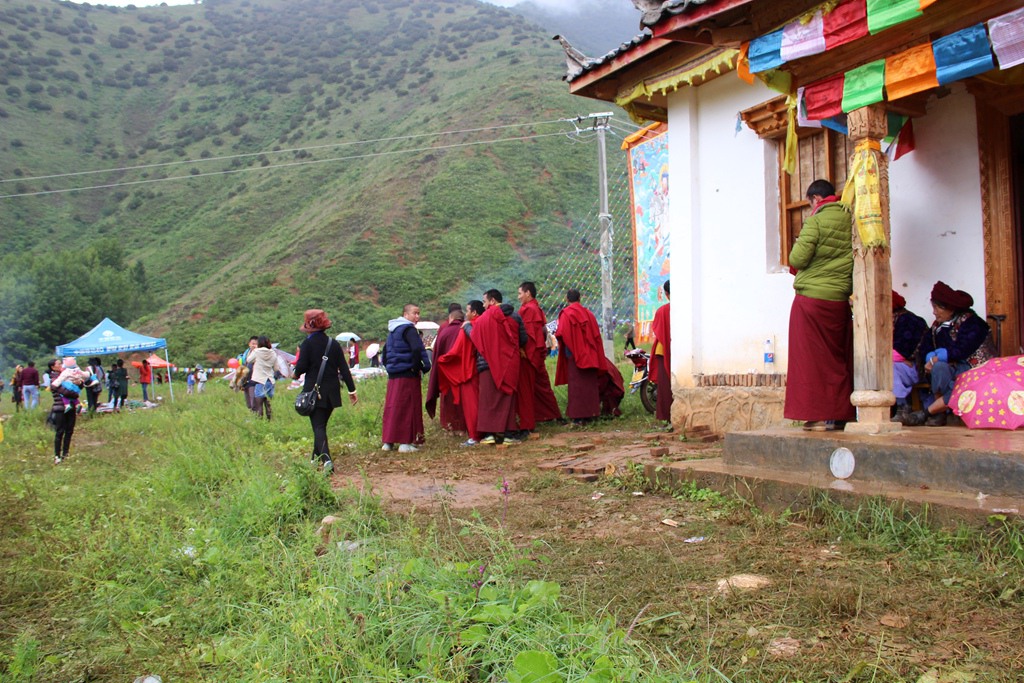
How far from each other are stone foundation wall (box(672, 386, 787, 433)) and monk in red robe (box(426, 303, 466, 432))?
2.99 m

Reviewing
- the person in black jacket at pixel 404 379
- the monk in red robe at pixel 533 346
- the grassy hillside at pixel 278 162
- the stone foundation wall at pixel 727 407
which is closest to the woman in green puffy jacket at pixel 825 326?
the stone foundation wall at pixel 727 407

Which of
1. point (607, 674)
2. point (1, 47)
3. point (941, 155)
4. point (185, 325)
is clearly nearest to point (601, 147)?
point (941, 155)

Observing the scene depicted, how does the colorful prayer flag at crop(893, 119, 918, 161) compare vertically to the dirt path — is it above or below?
above

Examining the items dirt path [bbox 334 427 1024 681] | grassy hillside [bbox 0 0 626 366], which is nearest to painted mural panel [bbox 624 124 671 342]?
dirt path [bbox 334 427 1024 681]

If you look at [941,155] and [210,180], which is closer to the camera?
[941,155]

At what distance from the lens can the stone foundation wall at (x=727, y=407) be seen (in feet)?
25.0

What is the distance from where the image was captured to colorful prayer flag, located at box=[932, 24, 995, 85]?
4898mm

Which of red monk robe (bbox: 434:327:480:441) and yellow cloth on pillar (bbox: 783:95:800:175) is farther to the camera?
red monk robe (bbox: 434:327:480:441)

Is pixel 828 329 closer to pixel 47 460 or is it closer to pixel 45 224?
pixel 47 460

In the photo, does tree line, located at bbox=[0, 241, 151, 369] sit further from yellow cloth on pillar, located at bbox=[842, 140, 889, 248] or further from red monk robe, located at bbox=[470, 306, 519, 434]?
yellow cloth on pillar, located at bbox=[842, 140, 889, 248]

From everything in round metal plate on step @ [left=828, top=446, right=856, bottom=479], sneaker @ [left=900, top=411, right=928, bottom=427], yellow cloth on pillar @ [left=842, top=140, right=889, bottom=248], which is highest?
yellow cloth on pillar @ [left=842, top=140, right=889, bottom=248]

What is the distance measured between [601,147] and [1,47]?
71227 mm

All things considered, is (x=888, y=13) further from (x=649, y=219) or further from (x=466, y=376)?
(x=649, y=219)

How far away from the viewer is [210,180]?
58.8 metres
